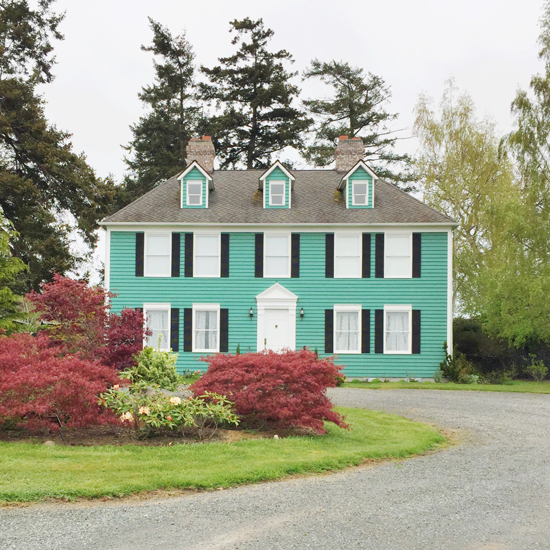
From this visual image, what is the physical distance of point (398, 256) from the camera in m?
23.6

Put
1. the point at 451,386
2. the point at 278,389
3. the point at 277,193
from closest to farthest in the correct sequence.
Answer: the point at 278,389 → the point at 451,386 → the point at 277,193

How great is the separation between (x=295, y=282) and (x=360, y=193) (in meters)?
4.21

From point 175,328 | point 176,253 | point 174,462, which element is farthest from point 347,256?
point 174,462

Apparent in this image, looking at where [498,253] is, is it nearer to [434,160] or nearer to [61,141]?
[434,160]

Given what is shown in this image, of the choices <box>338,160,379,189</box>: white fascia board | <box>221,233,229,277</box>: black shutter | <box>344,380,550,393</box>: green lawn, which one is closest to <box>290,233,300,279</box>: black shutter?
<box>221,233,229,277</box>: black shutter

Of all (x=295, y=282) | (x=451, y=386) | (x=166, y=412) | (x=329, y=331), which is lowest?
(x=451, y=386)

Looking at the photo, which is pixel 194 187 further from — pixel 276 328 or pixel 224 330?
pixel 276 328

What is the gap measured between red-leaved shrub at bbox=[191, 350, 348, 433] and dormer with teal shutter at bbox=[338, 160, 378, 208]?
14.3 meters

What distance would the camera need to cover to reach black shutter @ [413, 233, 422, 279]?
23500 millimetres

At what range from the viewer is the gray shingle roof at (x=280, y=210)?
23.8 m

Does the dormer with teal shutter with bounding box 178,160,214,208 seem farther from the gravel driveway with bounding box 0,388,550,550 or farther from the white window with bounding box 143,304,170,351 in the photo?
the gravel driveway with bounding box 0,388,550,550

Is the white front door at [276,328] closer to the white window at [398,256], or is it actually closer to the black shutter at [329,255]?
the black shutter at [329,255]

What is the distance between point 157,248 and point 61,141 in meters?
11.9

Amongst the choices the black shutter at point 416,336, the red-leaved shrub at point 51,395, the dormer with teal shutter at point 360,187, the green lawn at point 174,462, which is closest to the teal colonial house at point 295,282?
the black shutter at point 416,336
